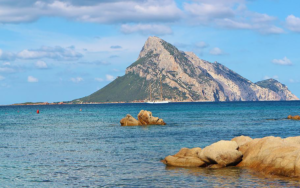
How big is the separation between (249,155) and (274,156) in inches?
141

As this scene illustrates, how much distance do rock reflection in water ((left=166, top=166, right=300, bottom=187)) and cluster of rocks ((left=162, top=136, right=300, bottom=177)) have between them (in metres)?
0.97

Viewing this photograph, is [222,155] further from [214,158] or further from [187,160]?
[187,160]

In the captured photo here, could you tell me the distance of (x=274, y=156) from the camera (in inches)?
1196

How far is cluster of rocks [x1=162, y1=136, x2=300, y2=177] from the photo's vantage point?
1172 inches

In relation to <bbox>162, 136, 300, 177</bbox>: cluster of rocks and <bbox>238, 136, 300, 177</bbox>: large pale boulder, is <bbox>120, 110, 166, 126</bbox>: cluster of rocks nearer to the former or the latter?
<bbox>162, 136, 300, 177</bbox>: cluster of rocks

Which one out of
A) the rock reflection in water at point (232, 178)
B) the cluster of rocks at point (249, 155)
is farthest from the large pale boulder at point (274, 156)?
the rock reflection in water at point (232, 178)

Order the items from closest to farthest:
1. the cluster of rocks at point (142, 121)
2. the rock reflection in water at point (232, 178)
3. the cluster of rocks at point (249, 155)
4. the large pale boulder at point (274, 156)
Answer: the rock reflection in water at point (232, 178)
the large pale boulder at point (274, 156)
the cluster of rocks at point (249, 155)
the cluster of rocks at point (142, 121)

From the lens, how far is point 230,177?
29.2 metres

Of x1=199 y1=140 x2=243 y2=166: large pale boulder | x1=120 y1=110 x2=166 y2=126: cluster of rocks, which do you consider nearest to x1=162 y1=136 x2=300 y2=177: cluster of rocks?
x1=199 y1=140 x2=243 y2=166: large pale boulder

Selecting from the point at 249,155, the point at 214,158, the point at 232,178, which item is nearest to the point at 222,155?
the point at 214,158

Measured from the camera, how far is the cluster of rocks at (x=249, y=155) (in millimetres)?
29781

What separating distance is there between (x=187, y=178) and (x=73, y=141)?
29940 mm

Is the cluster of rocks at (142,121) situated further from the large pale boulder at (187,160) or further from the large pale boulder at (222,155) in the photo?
the large pale boulder at (222,155)

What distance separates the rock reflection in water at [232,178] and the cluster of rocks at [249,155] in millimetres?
967
